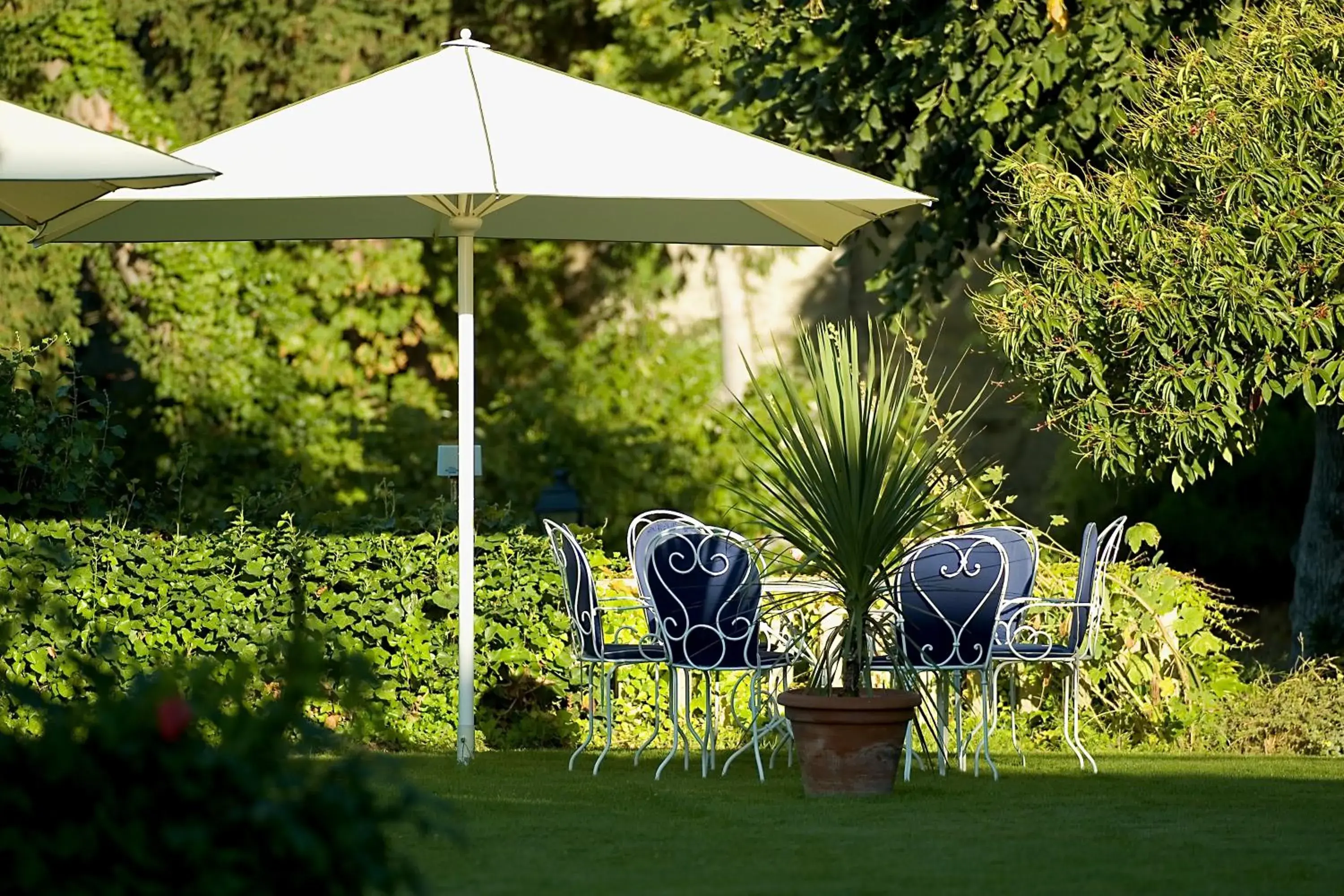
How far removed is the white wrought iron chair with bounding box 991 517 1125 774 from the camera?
22.1 feet

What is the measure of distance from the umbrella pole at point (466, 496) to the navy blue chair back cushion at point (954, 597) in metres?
1.67

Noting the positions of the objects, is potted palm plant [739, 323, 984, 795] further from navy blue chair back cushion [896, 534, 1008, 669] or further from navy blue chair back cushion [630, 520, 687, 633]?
navy blue chair back cushion [630, 520, 687, 633]

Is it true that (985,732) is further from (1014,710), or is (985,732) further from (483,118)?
(483,118)

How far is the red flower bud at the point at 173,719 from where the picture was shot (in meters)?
3.05

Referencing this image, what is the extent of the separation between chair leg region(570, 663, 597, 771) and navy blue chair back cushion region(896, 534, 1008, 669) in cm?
127

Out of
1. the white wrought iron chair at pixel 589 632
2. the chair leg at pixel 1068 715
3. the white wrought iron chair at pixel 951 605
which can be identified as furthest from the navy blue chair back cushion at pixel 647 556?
the chair leg at pixel 1068 715

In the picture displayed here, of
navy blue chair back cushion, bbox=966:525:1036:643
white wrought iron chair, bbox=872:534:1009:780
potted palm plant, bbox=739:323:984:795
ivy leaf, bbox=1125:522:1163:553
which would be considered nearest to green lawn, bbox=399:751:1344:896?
potted palm plant, bbox=739:323:984:795

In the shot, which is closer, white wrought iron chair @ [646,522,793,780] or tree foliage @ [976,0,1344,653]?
white wrought iron chair @ [646,522,793,780]

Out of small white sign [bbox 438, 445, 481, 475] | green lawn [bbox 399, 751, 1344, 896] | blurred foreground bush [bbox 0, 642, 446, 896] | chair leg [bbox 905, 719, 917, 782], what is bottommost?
green lawn [bbox 399, 751, 1344, 896]

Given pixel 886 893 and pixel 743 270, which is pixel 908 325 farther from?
pixel 886 893

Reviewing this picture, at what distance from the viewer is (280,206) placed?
7664 mm

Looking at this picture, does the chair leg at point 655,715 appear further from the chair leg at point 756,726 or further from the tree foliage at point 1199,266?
the tree foliage at point 1199,266

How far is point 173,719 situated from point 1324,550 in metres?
6.89

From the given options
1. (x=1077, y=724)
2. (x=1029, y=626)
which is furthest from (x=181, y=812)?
(x=1029, y=626)
